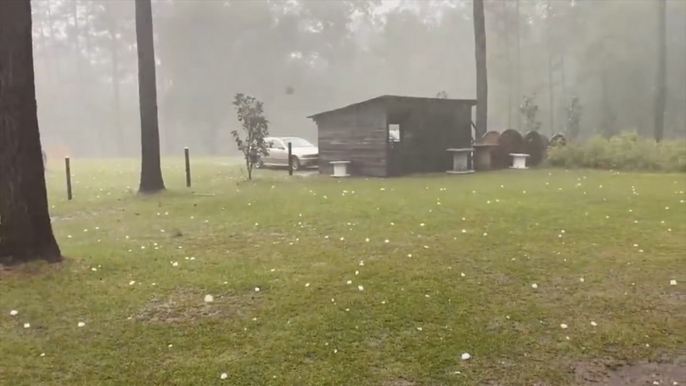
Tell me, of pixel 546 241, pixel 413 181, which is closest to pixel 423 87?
pixel 413 181

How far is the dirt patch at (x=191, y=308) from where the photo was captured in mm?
4023

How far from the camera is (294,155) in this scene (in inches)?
749

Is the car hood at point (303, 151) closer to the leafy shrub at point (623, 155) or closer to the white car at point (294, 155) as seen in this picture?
the white car at point (294, 155)

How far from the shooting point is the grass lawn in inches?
130

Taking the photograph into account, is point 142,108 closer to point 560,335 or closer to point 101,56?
point 560,335

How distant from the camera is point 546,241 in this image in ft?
20.1

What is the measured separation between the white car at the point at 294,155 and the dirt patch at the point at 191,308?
1413 cm

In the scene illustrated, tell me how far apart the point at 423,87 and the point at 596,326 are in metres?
42.8

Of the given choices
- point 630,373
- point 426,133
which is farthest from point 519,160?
point 630,373

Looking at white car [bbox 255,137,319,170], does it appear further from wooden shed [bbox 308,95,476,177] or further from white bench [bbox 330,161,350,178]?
white bench [bbox 330,161,350,178]

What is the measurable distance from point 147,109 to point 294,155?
25.2 feet

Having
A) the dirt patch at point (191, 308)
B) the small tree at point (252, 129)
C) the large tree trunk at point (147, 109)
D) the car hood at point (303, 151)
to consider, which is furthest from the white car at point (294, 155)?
the dirt patch at point (191, 308)

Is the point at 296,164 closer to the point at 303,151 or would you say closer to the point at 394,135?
the point at 303,151

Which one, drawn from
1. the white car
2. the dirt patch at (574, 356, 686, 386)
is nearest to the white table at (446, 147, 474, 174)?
the white car
